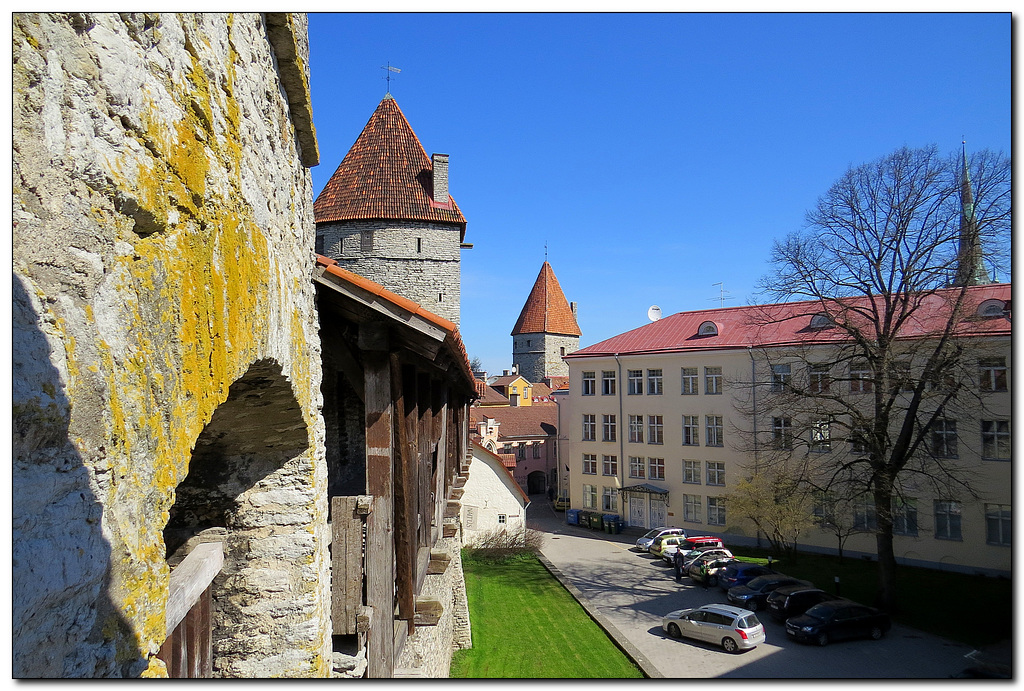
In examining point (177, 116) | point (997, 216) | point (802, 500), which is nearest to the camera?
point (177, 116)

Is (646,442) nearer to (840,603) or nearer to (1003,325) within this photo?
(840,603)

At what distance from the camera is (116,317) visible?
4.41ft

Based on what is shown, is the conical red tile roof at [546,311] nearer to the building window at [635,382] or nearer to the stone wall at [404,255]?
the building window at [635,382]

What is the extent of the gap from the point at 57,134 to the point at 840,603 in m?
17.1

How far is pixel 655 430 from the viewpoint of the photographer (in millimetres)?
25891

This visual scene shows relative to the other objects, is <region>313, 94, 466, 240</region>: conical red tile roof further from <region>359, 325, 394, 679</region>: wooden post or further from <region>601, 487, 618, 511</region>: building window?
<region>359, 325, 394, 679</region>: wooden post

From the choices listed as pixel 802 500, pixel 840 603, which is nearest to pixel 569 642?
pixel 840 603

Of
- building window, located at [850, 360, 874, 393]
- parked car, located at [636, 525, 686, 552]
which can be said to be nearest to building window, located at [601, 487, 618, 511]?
parked car, located at [636, 525, 686, 552]

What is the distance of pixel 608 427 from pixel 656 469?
263cm

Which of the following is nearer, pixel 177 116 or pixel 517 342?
pixel 177 116

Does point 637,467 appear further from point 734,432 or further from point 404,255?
point 404,255

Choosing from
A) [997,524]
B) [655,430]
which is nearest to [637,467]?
[655,430]

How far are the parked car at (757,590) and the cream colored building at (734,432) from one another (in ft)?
8.81

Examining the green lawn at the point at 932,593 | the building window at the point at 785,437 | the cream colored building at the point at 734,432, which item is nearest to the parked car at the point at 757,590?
the green lawn at the point at 932,593
